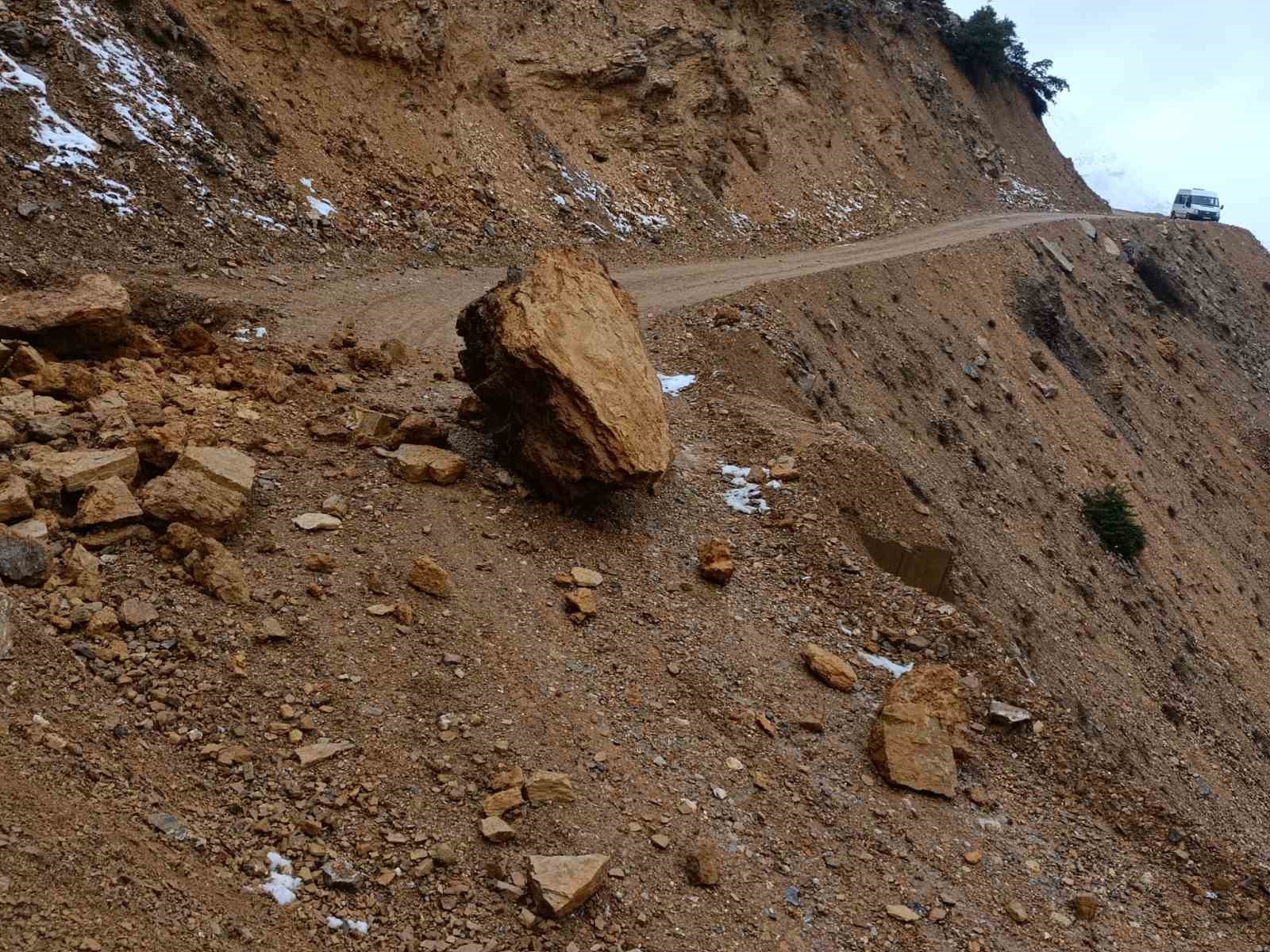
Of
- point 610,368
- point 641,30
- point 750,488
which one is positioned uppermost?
point 641,30

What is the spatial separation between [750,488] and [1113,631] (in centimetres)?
675

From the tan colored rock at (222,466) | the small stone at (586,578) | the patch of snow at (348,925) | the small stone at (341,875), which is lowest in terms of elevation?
the patch of snow at (348,925)

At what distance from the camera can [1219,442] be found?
89.4ft

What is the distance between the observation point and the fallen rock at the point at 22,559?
604 centimetres

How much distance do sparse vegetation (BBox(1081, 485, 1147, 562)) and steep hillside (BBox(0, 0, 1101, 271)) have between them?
1157cm

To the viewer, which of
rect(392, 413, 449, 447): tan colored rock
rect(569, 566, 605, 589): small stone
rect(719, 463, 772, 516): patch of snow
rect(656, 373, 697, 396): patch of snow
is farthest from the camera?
rect(656, 373, 697, 396): patch of snow

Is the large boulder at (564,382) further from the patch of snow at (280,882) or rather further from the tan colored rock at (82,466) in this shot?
the patch of snow at (280,882)

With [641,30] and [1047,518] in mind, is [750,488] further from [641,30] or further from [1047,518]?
[641,30]

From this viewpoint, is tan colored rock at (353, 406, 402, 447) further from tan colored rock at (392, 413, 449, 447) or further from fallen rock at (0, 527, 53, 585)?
fallen rock at (0, 527, 53, 585)

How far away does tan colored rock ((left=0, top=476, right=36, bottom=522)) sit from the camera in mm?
6375

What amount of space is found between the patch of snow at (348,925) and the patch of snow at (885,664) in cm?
529

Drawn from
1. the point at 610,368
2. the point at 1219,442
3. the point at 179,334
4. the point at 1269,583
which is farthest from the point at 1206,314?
the point at 179,334

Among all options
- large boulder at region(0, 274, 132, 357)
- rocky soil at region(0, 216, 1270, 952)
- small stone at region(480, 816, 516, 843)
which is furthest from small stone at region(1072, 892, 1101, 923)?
large boulder at region(0, 274, 132, 357)

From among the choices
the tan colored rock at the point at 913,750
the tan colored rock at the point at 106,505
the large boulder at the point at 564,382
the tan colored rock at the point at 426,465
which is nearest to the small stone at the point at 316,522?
the tan colored rock at the point at 426,465
